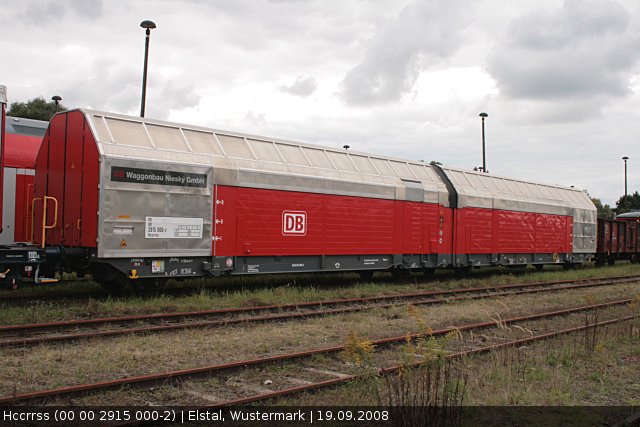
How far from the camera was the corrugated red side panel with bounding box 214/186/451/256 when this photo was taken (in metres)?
13.7

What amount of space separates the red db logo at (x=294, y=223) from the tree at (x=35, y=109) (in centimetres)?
4327

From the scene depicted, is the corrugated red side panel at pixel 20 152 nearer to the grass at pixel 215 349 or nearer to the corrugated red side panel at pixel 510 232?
the grass at pixel 215 349

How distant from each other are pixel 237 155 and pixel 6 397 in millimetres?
9081

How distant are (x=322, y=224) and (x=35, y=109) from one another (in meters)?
47.5

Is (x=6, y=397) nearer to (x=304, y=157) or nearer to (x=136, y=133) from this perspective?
(x=136, y=133)

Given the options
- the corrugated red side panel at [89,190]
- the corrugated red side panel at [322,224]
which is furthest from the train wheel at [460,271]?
the corrugated red side panel at [89,190]

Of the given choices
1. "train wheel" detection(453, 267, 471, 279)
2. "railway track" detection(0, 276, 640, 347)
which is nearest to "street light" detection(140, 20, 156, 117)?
"railway track" detection(0, 276, 640, 347)

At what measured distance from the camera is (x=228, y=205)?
13.5 metres

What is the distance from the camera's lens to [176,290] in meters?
14.7

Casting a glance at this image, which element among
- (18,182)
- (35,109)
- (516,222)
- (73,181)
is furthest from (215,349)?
(35,109)

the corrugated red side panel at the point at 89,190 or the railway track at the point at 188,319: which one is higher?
the corrugated red side panel at the point at 89,190

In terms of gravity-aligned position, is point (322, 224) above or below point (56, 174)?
below

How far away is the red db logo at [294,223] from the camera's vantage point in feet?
48.1

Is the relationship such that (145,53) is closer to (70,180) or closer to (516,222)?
(70,180)
